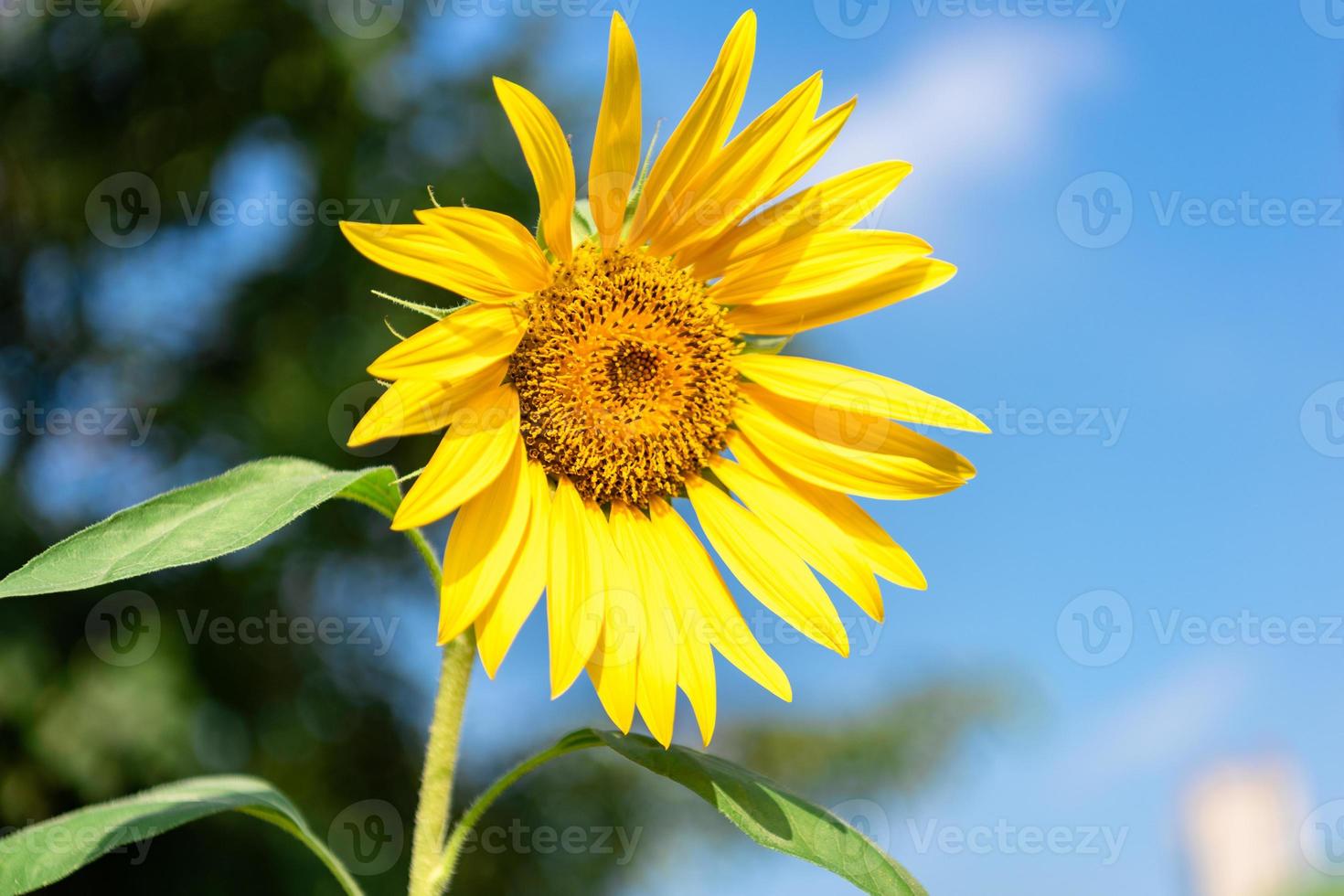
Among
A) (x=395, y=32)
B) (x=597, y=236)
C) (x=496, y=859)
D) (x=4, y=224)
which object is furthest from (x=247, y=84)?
(x=597, y=236)

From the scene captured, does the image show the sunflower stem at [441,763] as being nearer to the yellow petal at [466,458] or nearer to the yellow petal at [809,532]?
the yellow petal at [466,458]

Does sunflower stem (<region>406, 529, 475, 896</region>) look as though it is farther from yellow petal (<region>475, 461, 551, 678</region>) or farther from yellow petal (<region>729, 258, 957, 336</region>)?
yellow petal (<region>729, 258, 957, 336</region>)

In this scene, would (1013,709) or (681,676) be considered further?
(1013,709)

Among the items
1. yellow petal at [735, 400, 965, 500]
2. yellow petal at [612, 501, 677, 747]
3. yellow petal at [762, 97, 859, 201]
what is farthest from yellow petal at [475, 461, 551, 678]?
yellow petal at [762, 97, 859, 201]

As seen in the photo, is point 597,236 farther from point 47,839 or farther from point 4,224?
point 4,224

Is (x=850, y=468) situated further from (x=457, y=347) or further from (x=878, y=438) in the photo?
(x=457, y=347)
